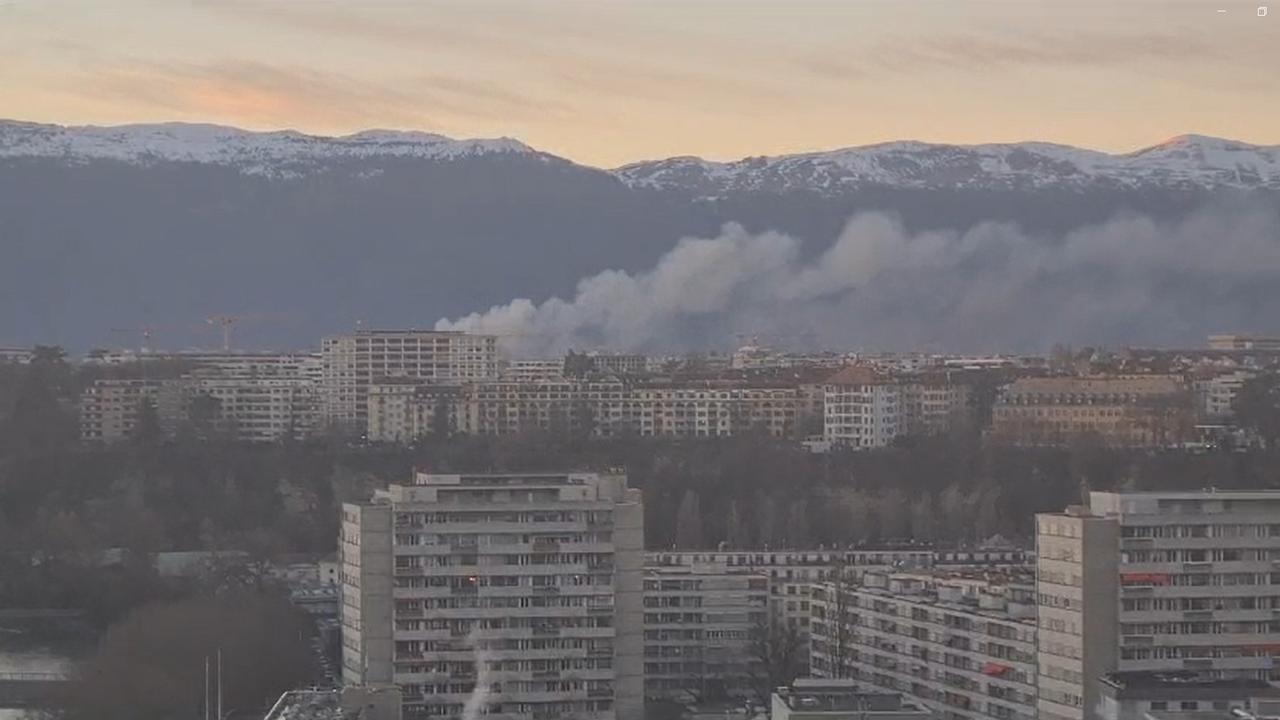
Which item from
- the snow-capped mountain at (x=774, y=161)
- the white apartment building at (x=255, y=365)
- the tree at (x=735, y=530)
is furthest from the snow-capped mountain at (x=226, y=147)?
the tree at (x=735, y=530)

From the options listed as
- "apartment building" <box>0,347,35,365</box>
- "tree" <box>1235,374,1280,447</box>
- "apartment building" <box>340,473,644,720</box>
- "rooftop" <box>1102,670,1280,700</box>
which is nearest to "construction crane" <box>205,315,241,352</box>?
"apartment building" <box>0,347,35,365</box>

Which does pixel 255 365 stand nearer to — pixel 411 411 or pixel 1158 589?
pixel 411 411

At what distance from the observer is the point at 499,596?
14734 millimetres

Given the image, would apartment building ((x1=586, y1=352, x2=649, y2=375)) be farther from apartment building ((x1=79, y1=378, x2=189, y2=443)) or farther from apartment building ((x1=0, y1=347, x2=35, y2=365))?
apartment building ((x1=0, y1=347, x2=35, y2=365))

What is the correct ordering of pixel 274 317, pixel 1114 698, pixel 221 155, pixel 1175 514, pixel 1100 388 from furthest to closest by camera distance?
pixel 221 155 → pixel 274 317 → pixel 1100 388 → pixel 1175 514 → pixel 1114 698

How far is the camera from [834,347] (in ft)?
167

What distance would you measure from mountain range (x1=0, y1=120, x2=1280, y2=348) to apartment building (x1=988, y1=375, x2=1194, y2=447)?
24.9 meters

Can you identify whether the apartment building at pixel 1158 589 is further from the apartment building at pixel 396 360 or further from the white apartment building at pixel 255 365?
the white apartment building at pixel 255 365

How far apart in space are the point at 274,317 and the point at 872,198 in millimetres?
12969

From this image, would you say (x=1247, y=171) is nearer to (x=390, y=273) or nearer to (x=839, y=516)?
(x=390, y=273)

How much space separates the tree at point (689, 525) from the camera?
922 inches

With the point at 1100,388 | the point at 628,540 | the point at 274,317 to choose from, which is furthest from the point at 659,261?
the point at 628,540

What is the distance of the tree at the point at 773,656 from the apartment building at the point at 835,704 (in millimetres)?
3539

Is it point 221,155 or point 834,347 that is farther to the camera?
point 221,155
